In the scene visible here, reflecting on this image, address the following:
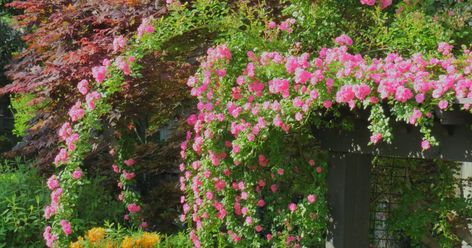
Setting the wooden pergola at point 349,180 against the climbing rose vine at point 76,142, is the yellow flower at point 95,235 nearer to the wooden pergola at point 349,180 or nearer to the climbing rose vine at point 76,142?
the climbing rose vine at point 76,142

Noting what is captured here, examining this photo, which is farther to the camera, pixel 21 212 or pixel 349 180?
pixel 21 212

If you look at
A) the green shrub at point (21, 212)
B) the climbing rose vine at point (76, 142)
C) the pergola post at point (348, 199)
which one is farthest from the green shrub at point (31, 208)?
the pergola post at point (348, 199)

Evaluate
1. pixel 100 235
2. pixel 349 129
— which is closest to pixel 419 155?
pixel 349 129

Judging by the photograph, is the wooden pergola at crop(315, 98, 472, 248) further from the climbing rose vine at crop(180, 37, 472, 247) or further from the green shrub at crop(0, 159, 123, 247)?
the green shrub at crop(0, 159, 123, 247)

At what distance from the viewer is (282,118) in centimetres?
423

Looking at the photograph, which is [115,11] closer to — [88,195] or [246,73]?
[88,195]

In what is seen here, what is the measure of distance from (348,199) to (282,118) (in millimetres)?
697

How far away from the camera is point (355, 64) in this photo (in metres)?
3.96

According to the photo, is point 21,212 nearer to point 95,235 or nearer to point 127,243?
point 95,235

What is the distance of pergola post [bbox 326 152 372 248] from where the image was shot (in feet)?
14.8

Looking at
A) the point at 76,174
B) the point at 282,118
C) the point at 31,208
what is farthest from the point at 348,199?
the point at 31,208

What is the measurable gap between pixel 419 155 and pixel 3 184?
3.41 metres

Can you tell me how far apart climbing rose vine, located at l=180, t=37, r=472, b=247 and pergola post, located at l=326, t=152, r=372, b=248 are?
0.07 metres

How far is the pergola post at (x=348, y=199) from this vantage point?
4514mm
